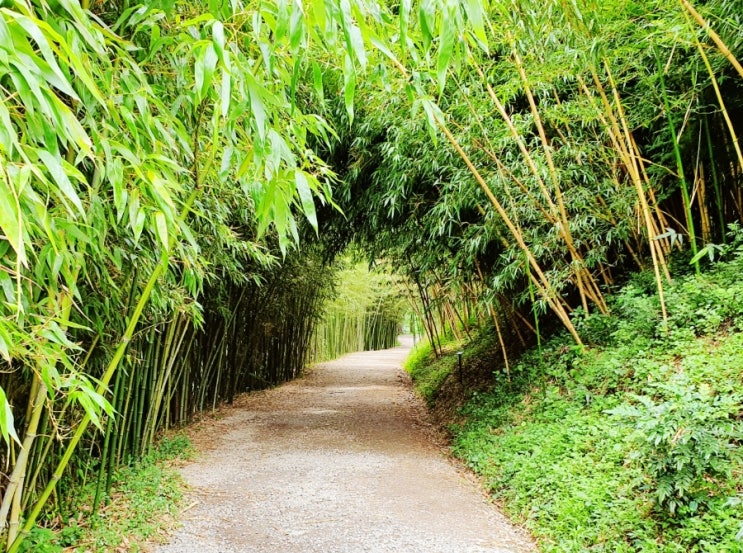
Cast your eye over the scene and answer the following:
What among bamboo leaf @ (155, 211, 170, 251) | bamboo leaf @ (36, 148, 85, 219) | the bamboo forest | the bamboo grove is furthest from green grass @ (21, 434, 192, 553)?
the bamboo grove

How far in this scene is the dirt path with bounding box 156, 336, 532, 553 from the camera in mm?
2387

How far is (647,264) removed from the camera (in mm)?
3668

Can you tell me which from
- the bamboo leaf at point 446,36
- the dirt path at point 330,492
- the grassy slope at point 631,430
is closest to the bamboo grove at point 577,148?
the grassy slope at point 631,430

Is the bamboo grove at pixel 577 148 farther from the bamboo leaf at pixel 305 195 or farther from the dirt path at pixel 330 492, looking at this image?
the bamboo leaf at pixel 305 195

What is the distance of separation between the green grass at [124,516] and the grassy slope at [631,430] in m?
2.04

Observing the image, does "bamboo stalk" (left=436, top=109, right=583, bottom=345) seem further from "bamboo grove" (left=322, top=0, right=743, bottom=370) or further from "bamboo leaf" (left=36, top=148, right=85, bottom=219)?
"bamboo leaf" (left=36, top=148, right=85, bottom=219)

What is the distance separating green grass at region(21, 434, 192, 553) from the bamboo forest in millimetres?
59

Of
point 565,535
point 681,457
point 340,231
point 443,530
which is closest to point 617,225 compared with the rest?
point 681,457

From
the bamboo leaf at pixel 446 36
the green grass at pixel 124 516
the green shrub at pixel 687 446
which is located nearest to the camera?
the bamboo leaf at pixel 446 36

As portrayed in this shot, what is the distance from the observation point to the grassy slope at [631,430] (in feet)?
6.19

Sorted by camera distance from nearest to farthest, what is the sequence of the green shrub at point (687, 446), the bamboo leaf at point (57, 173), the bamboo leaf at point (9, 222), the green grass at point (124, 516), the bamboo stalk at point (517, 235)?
the bamboo leaf at point (9, 222)
the bamboo leaf at point (57, 173)
the green shrub at point (687, 446)
the green grass at point (124, 516)
the bamboo stalk at point (517, 235)

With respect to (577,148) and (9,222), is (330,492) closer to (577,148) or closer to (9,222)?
(9,222)

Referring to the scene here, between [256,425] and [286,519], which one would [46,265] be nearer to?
[286,519]

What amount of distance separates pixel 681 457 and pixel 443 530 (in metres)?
1.27
